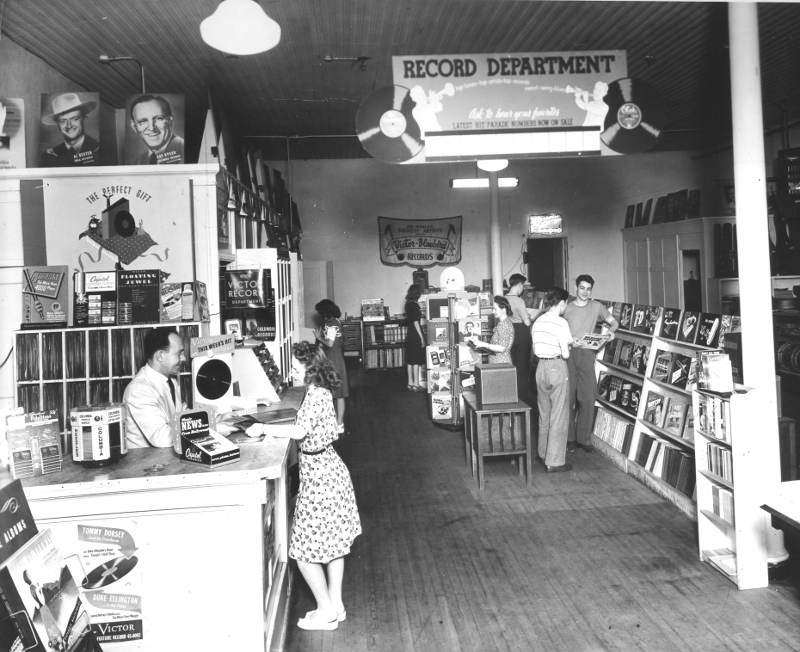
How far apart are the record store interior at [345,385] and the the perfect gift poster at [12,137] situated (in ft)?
0.07

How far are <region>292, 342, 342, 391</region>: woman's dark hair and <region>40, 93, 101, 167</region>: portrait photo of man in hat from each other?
287cm

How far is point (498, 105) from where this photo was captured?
451 cm

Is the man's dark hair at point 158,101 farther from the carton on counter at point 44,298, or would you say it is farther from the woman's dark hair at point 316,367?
the woman's dark hair at point 316,367

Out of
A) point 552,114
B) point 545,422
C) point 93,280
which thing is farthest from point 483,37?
point 93,280

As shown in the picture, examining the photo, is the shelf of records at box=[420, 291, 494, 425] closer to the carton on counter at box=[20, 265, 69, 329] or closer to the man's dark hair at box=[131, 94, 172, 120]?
the man's dark hair at box=[131, 94, 172, 120]

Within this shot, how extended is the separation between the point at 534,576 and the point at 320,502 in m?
1.57

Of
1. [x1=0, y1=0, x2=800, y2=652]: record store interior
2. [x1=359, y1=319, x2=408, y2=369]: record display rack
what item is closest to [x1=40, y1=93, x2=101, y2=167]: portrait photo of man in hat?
[x1=0, y1=0, x2=800, y2=652]: record store interior

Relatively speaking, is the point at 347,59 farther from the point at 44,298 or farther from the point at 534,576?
the point at 534,576

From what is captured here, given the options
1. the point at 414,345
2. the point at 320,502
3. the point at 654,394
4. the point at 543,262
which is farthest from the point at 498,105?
the point at 543,262

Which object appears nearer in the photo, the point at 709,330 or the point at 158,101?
the point at 709,330

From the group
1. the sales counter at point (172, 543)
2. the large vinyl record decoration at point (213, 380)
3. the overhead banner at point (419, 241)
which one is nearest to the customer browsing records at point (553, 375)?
the large vinyl record decoration at point (213, 380)

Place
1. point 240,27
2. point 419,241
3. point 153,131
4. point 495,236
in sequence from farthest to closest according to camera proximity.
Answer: point 419,241 < point 495,236 < point 153,131 < point 240,27

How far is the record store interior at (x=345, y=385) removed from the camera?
309cm

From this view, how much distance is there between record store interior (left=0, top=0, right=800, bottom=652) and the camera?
3.09 m
